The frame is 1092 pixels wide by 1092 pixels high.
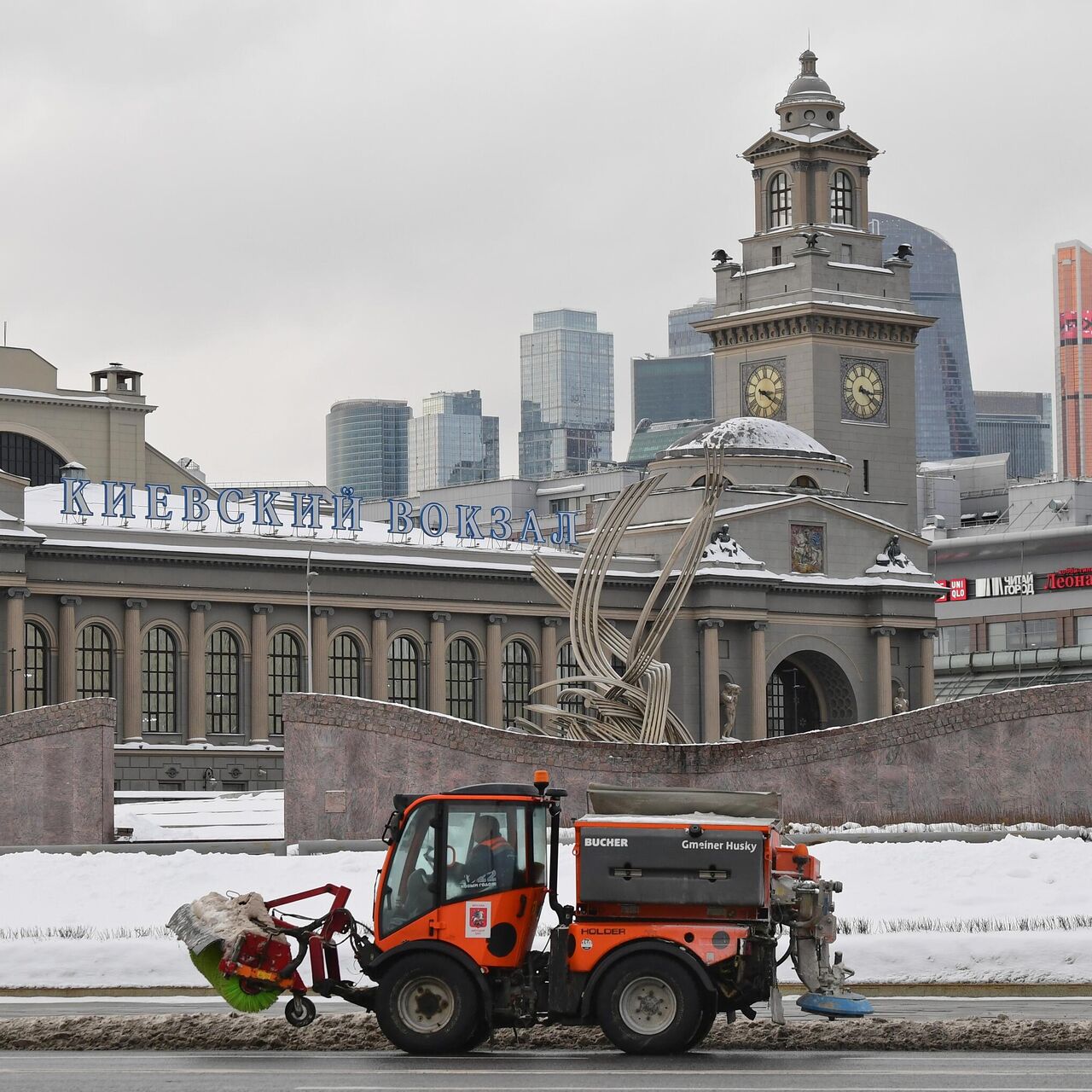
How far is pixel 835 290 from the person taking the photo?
128m

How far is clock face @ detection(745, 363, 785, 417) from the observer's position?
128 meters

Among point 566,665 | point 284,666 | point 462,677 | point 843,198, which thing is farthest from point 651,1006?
point 843,198

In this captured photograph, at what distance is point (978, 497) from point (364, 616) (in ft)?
326

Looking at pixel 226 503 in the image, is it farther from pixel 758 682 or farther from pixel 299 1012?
pixel 299 1012

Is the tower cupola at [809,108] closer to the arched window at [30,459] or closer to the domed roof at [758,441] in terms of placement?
the domed roof at [758,441]

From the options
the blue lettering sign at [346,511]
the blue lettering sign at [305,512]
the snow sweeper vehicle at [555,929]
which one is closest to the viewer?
the snow sweeper vehicle at [555,929]

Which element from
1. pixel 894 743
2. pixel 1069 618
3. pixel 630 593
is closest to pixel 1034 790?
pixel 894 743

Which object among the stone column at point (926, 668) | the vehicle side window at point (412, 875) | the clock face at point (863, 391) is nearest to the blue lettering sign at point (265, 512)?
the stone column at point (926, 668)

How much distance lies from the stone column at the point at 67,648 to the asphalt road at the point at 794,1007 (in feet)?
196

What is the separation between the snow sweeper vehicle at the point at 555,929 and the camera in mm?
26797

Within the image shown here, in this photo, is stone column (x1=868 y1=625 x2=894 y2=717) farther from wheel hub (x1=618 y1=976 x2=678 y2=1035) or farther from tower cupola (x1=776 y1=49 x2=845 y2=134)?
wheel hub (x1=618 y1=976 x2=678 y2=1035)

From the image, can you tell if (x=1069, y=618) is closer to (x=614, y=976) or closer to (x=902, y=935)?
(x=902, y=935)

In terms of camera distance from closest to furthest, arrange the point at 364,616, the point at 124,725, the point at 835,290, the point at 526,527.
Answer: the point at 124,725
the point at 364,616
the point at 526,527
the point at 835,290

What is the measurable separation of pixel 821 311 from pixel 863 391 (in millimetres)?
5738
